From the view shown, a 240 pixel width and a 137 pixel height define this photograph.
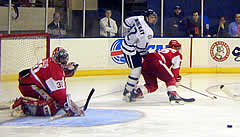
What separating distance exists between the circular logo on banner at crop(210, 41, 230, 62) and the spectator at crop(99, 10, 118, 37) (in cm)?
194

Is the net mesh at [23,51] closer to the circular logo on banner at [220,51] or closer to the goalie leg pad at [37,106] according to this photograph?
the goalie leg pad at [37,106]

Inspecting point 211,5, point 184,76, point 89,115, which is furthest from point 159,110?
point 211,5

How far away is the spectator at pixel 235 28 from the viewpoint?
1260cm

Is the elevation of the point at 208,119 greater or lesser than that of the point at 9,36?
lesser

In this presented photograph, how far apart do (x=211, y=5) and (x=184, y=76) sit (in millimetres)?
1997

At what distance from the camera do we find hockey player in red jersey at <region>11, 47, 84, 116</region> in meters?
6.81

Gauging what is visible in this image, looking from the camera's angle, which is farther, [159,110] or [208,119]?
[159,110]

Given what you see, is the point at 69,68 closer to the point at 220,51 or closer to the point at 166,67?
the point at 166,67

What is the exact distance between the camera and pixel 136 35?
838 centimetres

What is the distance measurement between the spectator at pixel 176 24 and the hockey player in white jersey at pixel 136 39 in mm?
4206

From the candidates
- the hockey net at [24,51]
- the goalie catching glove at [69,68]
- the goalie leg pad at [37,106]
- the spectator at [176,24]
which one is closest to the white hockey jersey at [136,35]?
the hockey net at [24,51]

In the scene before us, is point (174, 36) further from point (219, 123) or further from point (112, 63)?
point (219, 123)

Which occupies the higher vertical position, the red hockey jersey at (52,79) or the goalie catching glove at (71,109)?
the red hockey jersey at (52,79)

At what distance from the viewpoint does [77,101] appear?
8414mm
